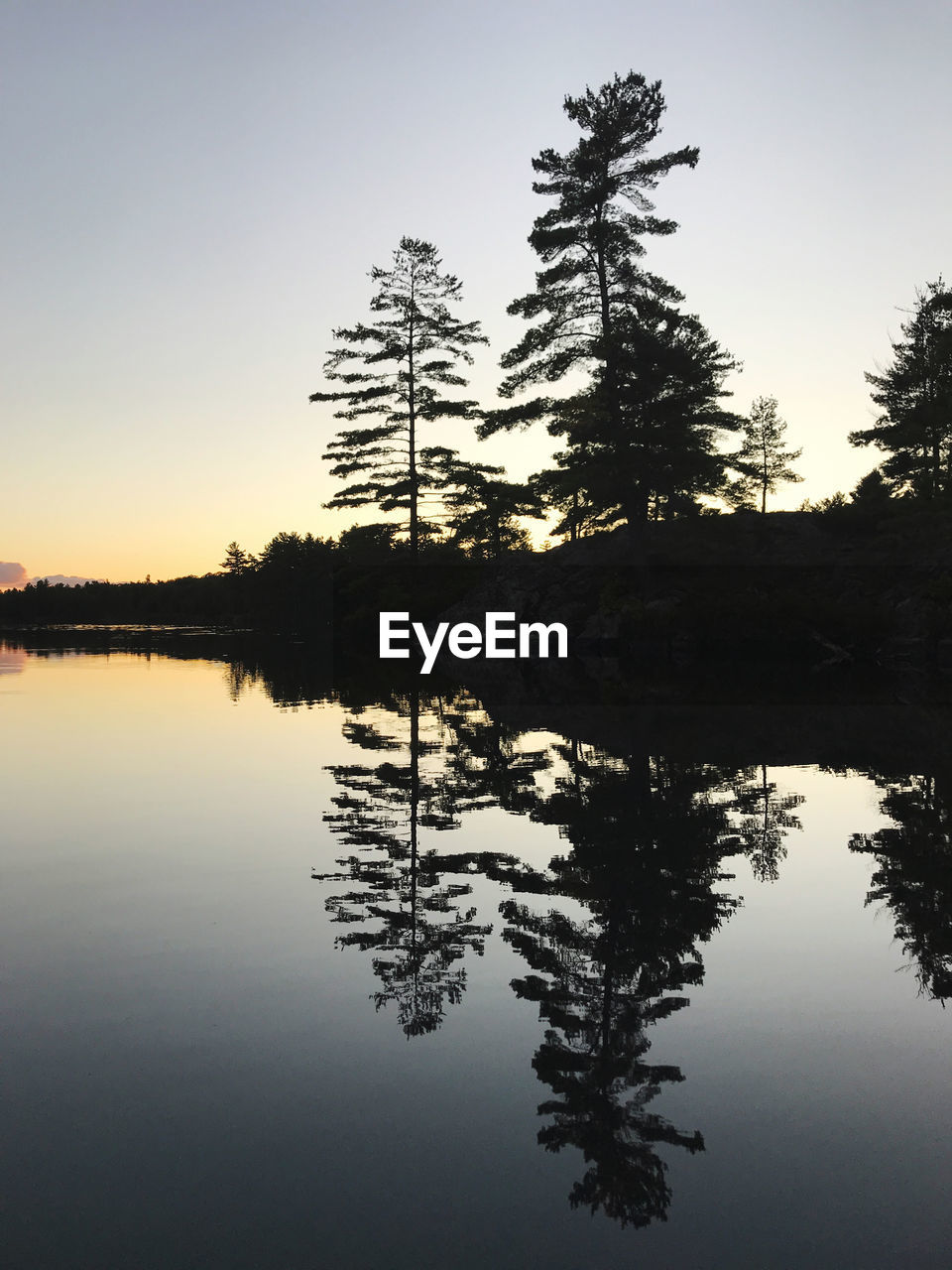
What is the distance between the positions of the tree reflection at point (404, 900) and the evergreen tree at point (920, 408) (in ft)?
132

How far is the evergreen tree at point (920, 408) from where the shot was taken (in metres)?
43.3

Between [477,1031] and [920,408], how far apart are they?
4992cm

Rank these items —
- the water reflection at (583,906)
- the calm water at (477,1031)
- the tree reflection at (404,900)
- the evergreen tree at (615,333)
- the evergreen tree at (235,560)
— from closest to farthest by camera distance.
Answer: the calm water at (477,1031)
the water reflection at (583,906)
the tree reflection at (404,900)
the evergreen tree at (615,333)
the evergreen tree at (235,560)

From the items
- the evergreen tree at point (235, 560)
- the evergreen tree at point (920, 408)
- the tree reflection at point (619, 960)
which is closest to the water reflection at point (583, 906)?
the tree reflection at point (619, 960)

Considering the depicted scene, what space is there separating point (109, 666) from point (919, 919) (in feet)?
92.9

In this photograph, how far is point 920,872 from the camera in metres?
6.82

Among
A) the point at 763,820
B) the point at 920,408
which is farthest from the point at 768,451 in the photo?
the point at 763,820

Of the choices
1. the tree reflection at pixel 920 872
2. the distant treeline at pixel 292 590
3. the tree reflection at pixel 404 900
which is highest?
the distant treeline at pixel 292 590

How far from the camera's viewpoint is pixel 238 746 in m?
12.9

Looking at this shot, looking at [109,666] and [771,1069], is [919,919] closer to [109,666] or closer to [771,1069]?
[771,1069]

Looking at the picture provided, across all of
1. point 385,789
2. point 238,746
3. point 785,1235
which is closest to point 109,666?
point 238,746

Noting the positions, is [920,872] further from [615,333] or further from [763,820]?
[615,333]

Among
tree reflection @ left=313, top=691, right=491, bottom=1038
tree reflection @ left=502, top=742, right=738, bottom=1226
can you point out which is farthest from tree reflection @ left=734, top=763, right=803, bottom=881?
tree reflection @ left=313, top=691, right=491, bottom=1038

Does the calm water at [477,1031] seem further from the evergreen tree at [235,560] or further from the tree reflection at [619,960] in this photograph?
the evergreen tree at [235,560]
